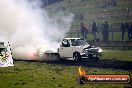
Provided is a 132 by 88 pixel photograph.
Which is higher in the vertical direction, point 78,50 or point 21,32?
point 21,32

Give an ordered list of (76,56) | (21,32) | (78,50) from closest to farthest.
Answer: (78,50), (76,56), (21,32)

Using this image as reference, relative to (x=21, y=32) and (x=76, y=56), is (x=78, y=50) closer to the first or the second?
(x=76, y=56)

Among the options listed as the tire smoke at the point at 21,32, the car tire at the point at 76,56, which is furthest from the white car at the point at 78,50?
the tire smoke at the point at 21,32

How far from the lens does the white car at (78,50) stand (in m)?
28.9

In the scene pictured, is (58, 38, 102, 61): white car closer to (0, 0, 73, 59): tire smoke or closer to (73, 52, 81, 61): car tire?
(73, 52, 81, 61): car tire

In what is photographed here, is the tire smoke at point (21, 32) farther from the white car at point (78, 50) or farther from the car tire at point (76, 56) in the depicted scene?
the car tire at point (76, 56)

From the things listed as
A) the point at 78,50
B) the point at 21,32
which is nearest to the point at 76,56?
→ the point at 78,50

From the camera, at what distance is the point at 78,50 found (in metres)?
29.3

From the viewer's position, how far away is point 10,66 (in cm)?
2403

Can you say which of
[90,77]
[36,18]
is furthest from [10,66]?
[36,18]

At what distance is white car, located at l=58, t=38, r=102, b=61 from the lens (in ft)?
94.9

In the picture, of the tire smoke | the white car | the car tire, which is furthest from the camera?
the tire smoke

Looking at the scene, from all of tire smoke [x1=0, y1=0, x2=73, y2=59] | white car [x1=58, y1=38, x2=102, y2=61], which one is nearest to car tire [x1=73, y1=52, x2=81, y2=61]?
white car [x1=58, y1=38, x2=102, y2=61]

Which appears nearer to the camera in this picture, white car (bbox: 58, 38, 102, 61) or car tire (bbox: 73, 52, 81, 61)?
white car (bbox: 58, 38, 102, 61)
